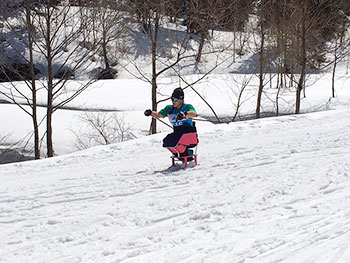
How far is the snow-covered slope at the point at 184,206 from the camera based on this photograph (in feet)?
11.5

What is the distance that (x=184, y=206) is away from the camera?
15.3 ft

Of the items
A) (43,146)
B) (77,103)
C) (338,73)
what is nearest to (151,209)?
(43,146)

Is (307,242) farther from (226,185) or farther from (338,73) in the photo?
(338,73)

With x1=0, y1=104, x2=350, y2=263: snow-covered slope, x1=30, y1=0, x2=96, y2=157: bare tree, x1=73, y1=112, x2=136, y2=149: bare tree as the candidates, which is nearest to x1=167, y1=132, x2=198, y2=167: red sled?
x1=0, y1=104, x2=350, y2=263: snow-covered slope

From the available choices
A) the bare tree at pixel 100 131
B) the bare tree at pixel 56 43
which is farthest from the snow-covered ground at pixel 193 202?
the bare tree at pixel 100 131

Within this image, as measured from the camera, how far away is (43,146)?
1628 centimetres

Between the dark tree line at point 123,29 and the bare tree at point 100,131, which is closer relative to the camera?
the dark tree line at point 123,29

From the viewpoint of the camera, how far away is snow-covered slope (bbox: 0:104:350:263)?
11.5 feet

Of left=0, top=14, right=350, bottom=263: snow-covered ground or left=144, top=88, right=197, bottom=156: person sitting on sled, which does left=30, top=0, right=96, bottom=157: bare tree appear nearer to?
left=0, top=14, right=350, bottom=263: snow-covered ground

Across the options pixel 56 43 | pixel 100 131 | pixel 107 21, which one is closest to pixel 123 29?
pixel 107 21

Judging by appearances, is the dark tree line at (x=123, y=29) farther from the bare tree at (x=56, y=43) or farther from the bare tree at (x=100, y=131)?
the bare tree at (x=100, y=131)

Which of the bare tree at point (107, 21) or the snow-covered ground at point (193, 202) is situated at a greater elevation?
the bare tree at point (107, 21)

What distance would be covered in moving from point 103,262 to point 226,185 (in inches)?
96.9

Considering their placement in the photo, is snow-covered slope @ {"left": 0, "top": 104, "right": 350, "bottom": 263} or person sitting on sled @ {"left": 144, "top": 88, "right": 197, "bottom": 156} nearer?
snow-covered slope @ {"left": 0, "top": 104, "right": 350, "bottom": 263}
